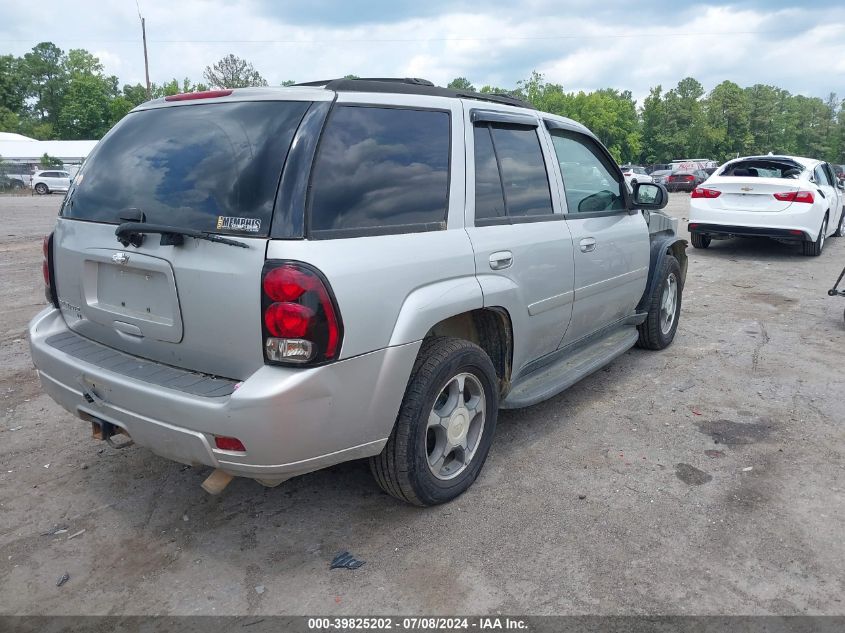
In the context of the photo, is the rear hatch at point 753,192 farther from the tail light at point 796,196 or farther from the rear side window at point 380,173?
the rear side window at point 380,173

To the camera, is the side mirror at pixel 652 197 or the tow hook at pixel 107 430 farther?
the side mirror at pixel 652 197

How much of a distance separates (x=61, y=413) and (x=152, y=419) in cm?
220

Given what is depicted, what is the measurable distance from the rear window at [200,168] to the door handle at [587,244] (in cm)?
208

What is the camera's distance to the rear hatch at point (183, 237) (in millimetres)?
2578

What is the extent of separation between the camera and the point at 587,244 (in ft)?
13.8

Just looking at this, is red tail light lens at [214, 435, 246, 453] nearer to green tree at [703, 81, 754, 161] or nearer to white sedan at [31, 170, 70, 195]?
white sedan at [31, 170, 70, 195]

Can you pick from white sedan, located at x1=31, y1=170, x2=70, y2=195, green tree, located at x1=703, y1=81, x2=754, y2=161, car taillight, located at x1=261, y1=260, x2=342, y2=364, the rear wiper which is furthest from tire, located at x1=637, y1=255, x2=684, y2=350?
green tree, located at x1=703, y1=81, x2=754, y2=161

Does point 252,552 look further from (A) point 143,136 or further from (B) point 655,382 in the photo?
(B) point 655,382

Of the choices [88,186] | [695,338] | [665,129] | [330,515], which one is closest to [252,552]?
[330,515]

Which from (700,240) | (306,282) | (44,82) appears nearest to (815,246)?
(700,240)

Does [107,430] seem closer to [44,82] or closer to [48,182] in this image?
[48,182]

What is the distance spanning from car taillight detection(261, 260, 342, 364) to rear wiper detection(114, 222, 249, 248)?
0.21m

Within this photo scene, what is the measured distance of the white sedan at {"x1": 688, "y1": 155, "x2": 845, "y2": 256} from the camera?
415 inches

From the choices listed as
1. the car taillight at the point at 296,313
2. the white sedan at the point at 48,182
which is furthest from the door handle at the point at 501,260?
the white sedan at the point at 48,182
